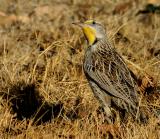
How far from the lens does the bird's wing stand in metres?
5.95

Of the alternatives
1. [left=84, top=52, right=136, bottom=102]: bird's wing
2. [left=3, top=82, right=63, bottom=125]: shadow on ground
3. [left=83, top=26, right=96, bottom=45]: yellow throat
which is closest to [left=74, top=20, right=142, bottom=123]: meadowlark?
[left=84, top=52, right=136, bottom=102]: bird's wing

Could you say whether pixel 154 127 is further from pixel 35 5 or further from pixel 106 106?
pixel 35 5

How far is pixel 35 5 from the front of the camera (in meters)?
10.1

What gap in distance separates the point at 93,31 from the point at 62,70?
1104mm

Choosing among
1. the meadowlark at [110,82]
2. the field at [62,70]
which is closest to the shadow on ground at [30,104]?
the field at [62,70]

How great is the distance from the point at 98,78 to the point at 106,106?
22 cm

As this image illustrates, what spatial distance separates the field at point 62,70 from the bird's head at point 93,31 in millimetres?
587

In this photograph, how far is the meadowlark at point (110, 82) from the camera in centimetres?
596

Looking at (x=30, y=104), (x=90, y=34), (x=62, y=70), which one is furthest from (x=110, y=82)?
(x=62, y=70)

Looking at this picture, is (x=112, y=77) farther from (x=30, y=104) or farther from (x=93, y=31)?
(x=30, y=104)

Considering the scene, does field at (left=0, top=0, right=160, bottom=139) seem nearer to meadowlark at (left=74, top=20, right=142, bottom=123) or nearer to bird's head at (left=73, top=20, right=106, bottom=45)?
meadowlark at (left=74, top=20, right=142, bottom=123)

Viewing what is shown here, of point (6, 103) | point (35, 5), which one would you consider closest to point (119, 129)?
point (6, 103)

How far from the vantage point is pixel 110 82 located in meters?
5.98

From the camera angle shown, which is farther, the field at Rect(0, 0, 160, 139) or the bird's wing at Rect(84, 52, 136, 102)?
the field at Rect(0, 0, 160, 139)
